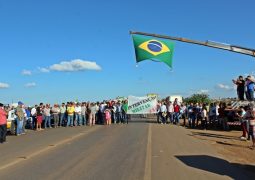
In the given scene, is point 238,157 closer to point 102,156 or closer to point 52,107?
point 102,156

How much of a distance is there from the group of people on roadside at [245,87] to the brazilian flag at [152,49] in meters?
4.04

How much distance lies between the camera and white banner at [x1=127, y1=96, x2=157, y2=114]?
1396 inches

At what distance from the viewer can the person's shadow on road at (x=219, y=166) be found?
35.1 ft

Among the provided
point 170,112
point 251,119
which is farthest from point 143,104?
point 251,119

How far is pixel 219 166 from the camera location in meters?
11.8

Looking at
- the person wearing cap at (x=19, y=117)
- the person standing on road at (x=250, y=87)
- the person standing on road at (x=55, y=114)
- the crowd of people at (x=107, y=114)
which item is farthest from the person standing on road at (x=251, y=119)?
the person standing on road at (x=55, y=114)

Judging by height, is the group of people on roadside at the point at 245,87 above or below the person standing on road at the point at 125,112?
above

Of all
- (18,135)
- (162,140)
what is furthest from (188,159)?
(18,135)

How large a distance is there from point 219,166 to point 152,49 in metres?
12.2

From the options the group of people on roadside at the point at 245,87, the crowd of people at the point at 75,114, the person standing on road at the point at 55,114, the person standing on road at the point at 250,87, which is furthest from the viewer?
the person standing on road at the point at 55,114

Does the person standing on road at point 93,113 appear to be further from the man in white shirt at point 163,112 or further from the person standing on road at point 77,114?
the man in white shirt at point 163,112

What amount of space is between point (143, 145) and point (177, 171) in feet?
19.2

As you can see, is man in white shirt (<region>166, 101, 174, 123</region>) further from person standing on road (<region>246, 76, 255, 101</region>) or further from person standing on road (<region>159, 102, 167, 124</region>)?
person standing on road (<region>246, 76, 255, 101</region>)

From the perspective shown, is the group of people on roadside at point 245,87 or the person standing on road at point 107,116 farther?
the person standing on road at point 107,116
